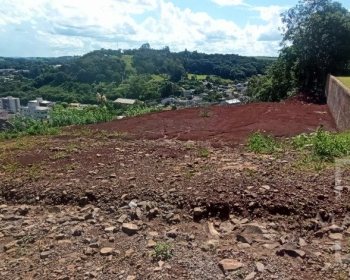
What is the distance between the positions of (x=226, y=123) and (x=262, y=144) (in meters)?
2.90

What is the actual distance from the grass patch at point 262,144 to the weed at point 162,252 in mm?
3034

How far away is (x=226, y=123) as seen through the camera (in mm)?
9555

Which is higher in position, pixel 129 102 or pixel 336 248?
pixel 336 248

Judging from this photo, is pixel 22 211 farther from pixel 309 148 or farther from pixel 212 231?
pixel 309 148

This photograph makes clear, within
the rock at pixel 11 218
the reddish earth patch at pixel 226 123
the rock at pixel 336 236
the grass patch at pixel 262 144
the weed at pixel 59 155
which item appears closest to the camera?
the rock at pixel 336 236

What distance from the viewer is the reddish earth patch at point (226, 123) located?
818cm

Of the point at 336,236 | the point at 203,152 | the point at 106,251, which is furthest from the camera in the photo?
the point at 203,152

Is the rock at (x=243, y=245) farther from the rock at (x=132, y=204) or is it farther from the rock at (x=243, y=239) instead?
the rock at (x=132, y=204)

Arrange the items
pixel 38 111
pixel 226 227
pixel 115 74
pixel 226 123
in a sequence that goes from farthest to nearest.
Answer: pixel 115 74, pixel 38 111, pixel 226 123, pixel 226 227

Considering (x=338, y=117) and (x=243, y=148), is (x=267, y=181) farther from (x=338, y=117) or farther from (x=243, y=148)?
(x=338, y=117)

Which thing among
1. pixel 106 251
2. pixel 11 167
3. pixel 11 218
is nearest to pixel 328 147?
pixel 106 251

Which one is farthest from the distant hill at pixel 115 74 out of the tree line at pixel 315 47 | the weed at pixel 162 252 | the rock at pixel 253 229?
the weed at pixel 162 252

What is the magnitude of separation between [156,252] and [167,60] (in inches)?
2454

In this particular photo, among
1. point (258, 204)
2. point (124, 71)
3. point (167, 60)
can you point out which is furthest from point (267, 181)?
point (167, 60)
